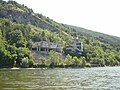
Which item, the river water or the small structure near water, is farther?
the small structure near water

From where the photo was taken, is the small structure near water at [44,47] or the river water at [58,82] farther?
the small structure near water at [44,47]

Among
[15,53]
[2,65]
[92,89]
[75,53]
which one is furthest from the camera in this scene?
[75,53]

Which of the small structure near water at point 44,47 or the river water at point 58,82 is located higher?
the small structure near water at point 44,47

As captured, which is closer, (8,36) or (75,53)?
(8,36)

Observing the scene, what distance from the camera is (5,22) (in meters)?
188

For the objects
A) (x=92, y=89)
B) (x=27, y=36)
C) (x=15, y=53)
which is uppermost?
(x=27, y=36)

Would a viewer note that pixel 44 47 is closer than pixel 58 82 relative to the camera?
No

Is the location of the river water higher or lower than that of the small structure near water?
lower

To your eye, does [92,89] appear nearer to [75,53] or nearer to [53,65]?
[53,65]

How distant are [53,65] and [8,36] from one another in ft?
115

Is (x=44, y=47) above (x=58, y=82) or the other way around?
above

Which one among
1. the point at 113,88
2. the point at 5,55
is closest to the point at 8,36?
the point at 5,55

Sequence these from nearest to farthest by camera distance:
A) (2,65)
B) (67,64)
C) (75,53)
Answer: (2,65) < (67,64) < (75,53)

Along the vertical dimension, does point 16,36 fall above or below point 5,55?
above
